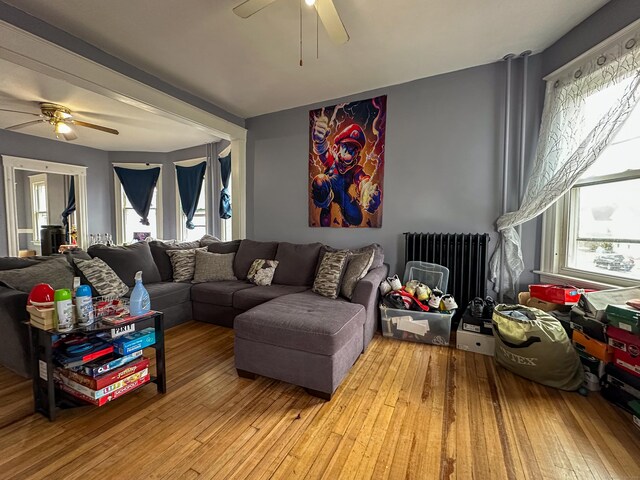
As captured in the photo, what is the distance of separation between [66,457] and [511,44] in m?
4.14

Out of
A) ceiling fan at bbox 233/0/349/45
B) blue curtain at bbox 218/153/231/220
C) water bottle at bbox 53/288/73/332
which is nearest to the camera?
water bottle at bbox 53/288/73/332

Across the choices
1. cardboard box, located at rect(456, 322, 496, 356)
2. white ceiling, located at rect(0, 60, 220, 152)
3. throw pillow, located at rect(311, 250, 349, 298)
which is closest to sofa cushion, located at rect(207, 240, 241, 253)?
throw pillow, located at rect(311, 250, 349, 298)

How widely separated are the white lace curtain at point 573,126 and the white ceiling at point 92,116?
3.90m

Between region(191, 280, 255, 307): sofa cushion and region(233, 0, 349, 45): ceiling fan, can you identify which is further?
region(191, 280, 255, 307): sofa cushion

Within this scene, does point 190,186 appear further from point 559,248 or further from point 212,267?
point 559,248

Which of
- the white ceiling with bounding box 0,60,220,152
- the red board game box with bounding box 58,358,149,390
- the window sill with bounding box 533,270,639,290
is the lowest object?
the red board game box with bounding box 58,358,149,390

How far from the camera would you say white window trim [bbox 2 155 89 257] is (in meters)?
4.41

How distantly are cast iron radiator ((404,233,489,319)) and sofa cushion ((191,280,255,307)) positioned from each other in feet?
6.52

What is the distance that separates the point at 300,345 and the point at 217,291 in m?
1.54

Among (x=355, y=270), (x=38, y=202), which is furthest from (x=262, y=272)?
(x=38, y=202)

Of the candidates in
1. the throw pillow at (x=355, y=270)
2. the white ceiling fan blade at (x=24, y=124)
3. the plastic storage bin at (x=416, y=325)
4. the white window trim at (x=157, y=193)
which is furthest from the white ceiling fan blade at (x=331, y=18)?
the white window trim at (x=157, y=193)

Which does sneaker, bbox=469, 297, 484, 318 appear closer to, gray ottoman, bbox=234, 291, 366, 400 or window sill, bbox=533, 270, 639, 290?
window sill, bbox=533, 270, 639, 290

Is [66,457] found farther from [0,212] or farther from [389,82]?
[0,212]

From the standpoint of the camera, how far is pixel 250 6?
67.9 inches
